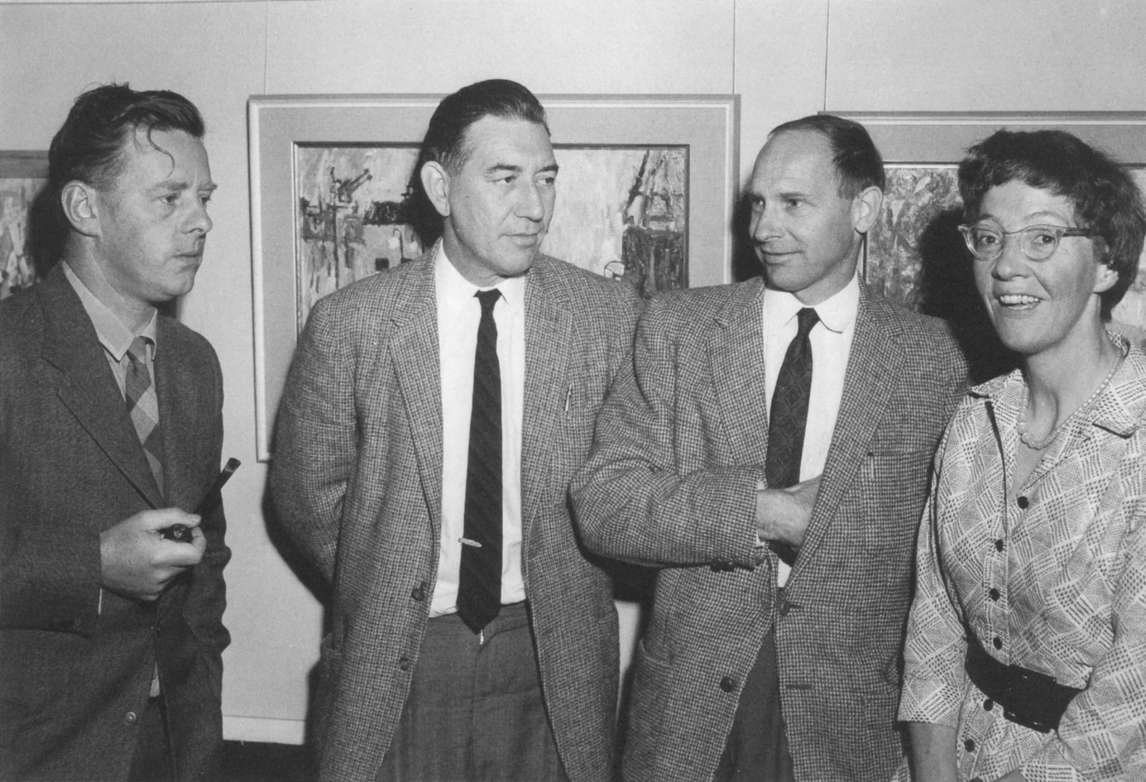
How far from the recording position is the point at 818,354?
2377 millimetres

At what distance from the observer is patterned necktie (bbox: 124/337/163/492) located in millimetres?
2355

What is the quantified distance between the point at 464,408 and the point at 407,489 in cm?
26

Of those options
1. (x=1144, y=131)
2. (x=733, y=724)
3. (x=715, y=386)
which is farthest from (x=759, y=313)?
(x=1144, y=131)

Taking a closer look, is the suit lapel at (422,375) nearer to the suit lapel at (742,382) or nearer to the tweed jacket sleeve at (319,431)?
the tweed jacket sleeve at (319,431)

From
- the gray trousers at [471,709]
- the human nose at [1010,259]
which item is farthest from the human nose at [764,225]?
the gray trousers at [471,709]

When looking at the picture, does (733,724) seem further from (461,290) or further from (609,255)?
(609,255)

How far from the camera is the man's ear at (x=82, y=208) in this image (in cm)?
231

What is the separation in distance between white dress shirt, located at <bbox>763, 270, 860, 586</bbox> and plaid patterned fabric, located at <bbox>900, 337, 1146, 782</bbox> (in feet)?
1.10

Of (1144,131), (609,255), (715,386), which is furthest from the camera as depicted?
(609,255)

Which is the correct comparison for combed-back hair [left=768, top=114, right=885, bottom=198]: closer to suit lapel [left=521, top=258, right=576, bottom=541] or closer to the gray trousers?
suit lapel [left=521, top=258, right=576, bottom=541]

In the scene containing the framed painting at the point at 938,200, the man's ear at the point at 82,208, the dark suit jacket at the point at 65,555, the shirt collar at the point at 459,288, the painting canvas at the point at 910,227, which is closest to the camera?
the dark suit jacket at the point at 65,555

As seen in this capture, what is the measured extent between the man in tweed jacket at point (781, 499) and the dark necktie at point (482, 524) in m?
0.25

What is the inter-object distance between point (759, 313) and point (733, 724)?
1.02 meters

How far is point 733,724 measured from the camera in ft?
7.44
